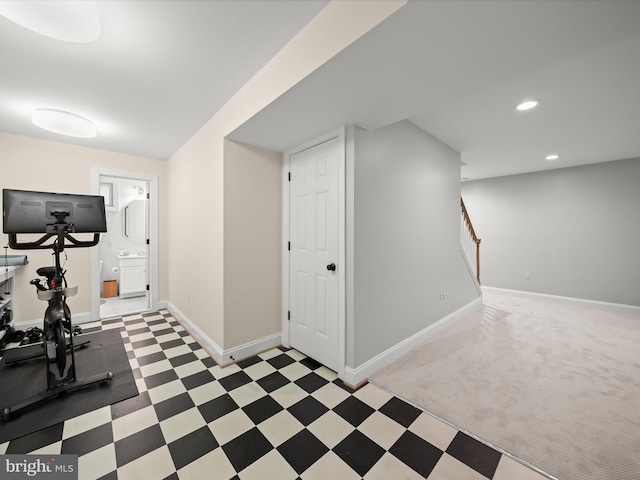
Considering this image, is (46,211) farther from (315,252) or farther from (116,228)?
(116,228)

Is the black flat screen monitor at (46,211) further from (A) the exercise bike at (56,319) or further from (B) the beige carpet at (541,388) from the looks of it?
(B) the beige carpet at (541,388)

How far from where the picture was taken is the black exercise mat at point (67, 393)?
5.53ft

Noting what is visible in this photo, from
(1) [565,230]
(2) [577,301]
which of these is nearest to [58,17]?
(1) [565,230]

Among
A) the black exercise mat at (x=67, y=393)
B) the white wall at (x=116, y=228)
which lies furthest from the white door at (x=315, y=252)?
the white wall at (x=116, y=228)

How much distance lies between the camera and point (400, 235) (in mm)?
2641

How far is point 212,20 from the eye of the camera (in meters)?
1.47

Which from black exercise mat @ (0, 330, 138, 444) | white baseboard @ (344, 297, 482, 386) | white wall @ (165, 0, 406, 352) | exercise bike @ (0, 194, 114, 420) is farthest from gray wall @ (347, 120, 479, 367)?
exercise bike @ (0, 194, 114, 420)

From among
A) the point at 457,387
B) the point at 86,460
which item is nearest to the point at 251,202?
the point at 86,460

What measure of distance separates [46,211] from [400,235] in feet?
10.2

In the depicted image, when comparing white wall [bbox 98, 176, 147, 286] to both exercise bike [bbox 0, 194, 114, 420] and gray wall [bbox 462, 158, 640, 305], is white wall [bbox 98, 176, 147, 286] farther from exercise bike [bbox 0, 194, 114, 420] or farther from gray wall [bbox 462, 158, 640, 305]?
gray wall [bbox 462, 158, 640, 305]

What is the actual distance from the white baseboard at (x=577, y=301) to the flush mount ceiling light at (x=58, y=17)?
6773 mm

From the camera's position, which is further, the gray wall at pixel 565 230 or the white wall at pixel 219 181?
the gray wall at pixel 565 230

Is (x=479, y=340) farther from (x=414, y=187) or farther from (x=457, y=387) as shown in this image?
(x=414, y=187)

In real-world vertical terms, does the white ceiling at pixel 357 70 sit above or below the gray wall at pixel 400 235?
above
